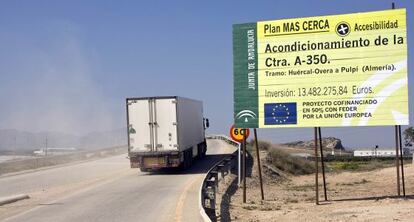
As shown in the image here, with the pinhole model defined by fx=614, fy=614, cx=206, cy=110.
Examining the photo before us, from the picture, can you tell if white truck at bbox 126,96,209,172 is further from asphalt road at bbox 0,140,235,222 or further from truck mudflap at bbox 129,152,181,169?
asphalt road at bbox 0,140,235,222

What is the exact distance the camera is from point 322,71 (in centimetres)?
1795

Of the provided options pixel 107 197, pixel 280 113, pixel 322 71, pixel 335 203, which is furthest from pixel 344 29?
pixel 107 197

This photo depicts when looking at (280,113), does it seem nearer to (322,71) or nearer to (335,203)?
(322,71)

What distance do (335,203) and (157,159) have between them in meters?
11.2

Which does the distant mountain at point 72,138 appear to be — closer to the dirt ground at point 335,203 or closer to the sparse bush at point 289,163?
the sparse bush at point 289,163

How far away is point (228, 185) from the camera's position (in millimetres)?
23078

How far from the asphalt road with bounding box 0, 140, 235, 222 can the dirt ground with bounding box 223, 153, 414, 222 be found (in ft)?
5.77

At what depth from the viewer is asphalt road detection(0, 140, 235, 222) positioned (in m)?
14.7

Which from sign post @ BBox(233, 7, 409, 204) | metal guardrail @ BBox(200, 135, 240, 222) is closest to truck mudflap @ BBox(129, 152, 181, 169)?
metal guardrail @ BBox(200, 135, 240, 222)

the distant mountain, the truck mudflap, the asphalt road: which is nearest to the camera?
the asphalt road

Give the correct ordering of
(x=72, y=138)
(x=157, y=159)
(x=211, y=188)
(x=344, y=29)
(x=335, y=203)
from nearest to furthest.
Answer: (x=211, y=188) < (x=344, y=29) < (x=335, y=203) < (x=157, y=159) < (x=72, y=138)

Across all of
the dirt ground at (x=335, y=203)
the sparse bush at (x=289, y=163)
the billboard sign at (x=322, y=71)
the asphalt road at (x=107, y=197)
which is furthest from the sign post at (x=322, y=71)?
the sparse bush at (x=289, y=163)

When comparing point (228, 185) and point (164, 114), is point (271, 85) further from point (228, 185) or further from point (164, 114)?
point (164, 114)

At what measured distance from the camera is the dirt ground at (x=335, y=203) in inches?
580
